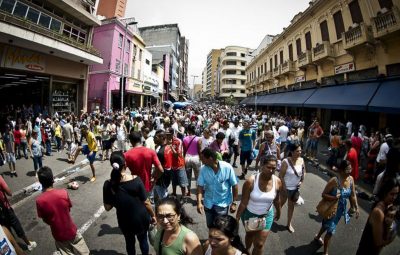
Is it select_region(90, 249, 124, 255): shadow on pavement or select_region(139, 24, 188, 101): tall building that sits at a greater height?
select_region(139, 24, 188, 101): tall building

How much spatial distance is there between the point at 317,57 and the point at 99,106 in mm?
20601

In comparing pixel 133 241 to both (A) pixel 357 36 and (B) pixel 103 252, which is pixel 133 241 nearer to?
(B) pixel 103 252

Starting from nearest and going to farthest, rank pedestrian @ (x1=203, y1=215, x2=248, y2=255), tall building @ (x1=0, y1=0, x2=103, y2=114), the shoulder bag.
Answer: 1. pedestrian @ (x1=203, y1=215, x2=248, y2=255)
2. the shoulder bag
3. tall building @ (x1=0, y1=0, x2=103, y2=114)

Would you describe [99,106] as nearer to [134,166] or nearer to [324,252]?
[134,166]

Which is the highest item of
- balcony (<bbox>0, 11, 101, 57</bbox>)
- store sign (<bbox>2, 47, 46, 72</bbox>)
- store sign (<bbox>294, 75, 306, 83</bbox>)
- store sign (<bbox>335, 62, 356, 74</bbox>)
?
balcony (<bbox>0, 11, 101, 57</bbox>)

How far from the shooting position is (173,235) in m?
2.24

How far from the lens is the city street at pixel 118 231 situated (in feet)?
13.5

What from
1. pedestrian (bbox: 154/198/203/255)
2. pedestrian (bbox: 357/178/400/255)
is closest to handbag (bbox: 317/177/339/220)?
pedestrian (bbox: 357/178/400/255)

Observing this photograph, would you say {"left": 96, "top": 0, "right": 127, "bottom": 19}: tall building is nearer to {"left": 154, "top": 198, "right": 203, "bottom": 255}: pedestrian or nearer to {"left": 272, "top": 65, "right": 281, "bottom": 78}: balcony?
{"left": 272, "top": 65, "right": 281, "bottom": 78}: balcony

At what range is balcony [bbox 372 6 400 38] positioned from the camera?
1031 centimetres

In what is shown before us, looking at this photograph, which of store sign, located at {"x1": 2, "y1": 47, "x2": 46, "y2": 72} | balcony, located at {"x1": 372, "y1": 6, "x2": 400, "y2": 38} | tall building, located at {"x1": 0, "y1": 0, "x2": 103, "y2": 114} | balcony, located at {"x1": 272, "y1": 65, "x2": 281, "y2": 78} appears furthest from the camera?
balcony, located at {"x1": 272, "y1": 65, "x2": 281, "y2": 78}

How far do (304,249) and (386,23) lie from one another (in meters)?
11.9

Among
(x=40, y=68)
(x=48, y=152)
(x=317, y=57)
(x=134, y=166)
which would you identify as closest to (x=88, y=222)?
(x=134, y=166)

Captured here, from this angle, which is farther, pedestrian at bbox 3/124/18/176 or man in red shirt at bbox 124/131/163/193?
pedestrian at bbox 3/124/18/176
